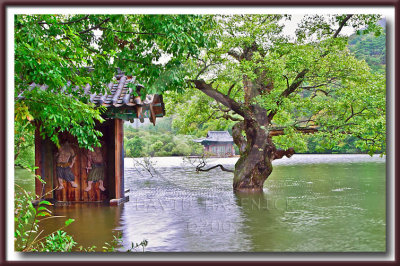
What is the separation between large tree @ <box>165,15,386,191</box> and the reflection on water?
109 centimetres

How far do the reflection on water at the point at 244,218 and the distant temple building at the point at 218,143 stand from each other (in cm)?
160

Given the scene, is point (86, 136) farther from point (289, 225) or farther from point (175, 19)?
point (289, 225)

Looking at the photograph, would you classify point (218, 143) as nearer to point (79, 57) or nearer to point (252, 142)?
point (252, 142)

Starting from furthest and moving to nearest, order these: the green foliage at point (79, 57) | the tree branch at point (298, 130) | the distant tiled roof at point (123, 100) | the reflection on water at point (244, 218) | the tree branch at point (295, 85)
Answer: the tree branch at point (298, 130), the tree branch at point (295, 85), the distant tiled roof at point (123, 100), the reflection on water at point (244, 218), the green foliage at point (79, 57)

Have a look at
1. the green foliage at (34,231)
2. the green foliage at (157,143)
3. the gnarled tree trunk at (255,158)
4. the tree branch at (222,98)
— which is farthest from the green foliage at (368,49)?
the green foliage at (34,231)

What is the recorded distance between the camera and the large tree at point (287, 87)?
24.8 feet

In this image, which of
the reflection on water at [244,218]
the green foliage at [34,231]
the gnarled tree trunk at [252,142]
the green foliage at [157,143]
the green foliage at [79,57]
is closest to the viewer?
the green foliage at [34,231]

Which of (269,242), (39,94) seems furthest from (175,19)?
(269,242)

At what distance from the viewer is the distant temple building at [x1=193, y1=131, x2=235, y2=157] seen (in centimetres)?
1231

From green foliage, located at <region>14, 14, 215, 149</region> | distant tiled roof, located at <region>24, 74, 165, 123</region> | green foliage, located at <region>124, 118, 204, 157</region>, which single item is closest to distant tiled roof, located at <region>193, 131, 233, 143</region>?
green foliage, located at <region>124, 118, 204, 157</region>

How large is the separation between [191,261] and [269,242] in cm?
173

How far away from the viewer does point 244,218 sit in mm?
6555

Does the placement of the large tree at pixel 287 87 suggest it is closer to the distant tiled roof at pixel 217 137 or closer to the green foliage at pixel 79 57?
the distant tiled roof at pixel 217 137

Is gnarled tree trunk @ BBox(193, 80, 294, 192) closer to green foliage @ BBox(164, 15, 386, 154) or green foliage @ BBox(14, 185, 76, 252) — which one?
green foliage @ BBox(164, 15, 386, 154)
